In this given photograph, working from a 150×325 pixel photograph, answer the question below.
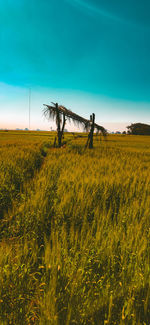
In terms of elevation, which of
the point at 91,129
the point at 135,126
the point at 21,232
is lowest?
the point at 21,232

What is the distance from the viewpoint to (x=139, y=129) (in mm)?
70875

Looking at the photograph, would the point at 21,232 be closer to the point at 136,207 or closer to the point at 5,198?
the point at 5,198

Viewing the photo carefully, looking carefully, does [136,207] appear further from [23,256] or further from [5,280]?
[5,280]

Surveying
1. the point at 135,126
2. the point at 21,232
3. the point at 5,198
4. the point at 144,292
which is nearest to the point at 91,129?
the point at 5,198

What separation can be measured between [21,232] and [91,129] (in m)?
9.56

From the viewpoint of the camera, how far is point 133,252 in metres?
1.56

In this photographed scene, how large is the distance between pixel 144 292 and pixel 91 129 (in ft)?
33.8

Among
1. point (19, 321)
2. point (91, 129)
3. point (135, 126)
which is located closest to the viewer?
point (19, 321)

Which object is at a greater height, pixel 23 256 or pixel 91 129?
pixel 91 129

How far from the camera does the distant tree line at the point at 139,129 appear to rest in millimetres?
67812

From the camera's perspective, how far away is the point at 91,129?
431 inches

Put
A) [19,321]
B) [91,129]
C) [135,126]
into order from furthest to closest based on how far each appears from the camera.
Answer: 1. [135,126]
2. [91,129]
3. [19,321]

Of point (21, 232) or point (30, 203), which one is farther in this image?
point (30, 203)

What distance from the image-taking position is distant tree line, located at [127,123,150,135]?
222 feet
